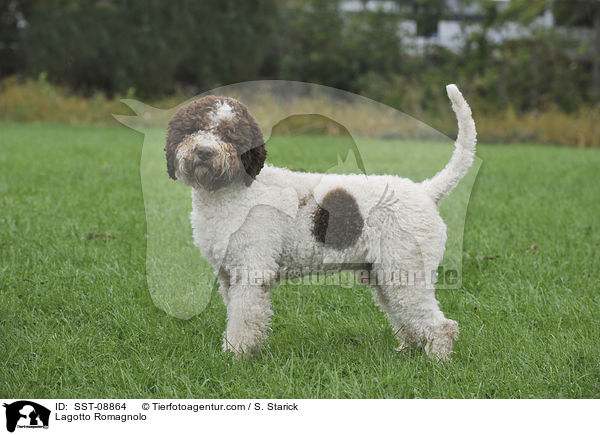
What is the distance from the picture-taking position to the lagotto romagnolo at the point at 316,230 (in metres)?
2.95

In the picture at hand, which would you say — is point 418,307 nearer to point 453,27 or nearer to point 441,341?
point 441,341

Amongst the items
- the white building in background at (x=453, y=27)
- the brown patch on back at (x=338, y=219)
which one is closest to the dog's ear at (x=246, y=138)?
the brown patch on back at (x=338, y=219)

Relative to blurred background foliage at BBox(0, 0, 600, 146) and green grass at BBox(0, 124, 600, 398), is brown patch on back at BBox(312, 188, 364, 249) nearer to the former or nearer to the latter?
green grass at BBox(0, 124, 600, 398)

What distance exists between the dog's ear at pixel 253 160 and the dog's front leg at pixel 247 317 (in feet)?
1.82

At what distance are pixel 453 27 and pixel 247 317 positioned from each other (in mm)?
19721

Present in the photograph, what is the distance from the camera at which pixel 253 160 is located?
2.91m

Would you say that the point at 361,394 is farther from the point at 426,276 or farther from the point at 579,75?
the point at 579,75

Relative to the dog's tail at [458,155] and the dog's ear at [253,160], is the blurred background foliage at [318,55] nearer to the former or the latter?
the dog's tail at [458,155]

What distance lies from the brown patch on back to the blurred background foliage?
1017cm

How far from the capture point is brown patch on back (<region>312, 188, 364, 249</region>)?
2.94 m
